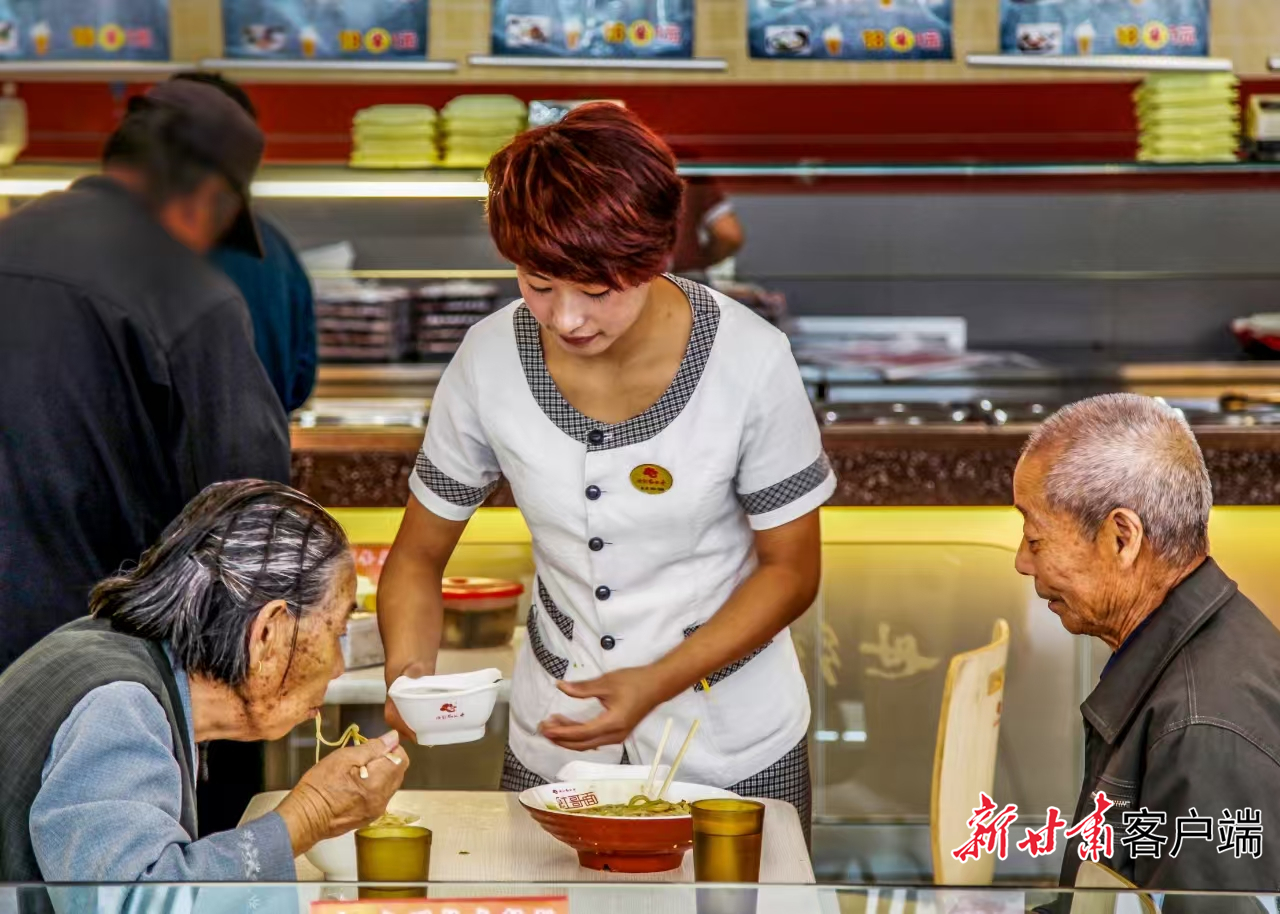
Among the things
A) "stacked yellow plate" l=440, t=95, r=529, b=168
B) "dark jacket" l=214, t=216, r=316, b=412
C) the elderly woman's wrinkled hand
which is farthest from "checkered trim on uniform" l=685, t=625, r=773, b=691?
"stacked yellow plate" l=440, t=95, r=529, b=168

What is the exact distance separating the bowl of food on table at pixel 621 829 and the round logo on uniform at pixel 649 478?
1.59 ft

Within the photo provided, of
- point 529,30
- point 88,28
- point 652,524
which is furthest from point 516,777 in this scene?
point 88,28

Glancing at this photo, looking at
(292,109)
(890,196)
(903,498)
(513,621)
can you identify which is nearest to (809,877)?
(513,621)

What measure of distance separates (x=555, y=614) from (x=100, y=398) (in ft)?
2.85

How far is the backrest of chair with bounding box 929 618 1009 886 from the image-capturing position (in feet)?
8.39

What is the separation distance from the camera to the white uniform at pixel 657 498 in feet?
7.79

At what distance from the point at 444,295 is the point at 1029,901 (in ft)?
13.8

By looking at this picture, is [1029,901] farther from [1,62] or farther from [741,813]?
[1,62]

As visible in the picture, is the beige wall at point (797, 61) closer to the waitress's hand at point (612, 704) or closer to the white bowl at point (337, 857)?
the waitress's hand at point (612, 704)

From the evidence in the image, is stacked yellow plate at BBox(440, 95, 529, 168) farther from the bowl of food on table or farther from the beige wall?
the bowl of food on table

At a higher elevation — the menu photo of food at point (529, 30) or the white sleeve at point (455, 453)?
the menu photo of food at point (529, 30)

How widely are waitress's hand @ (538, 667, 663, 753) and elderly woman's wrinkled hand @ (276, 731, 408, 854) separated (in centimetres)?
49

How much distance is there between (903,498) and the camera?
3857 millimetres

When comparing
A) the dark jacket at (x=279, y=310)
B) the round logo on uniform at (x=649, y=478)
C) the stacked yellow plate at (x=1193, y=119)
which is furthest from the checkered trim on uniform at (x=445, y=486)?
the stacked yellow plate at (x=1193, y=119)
